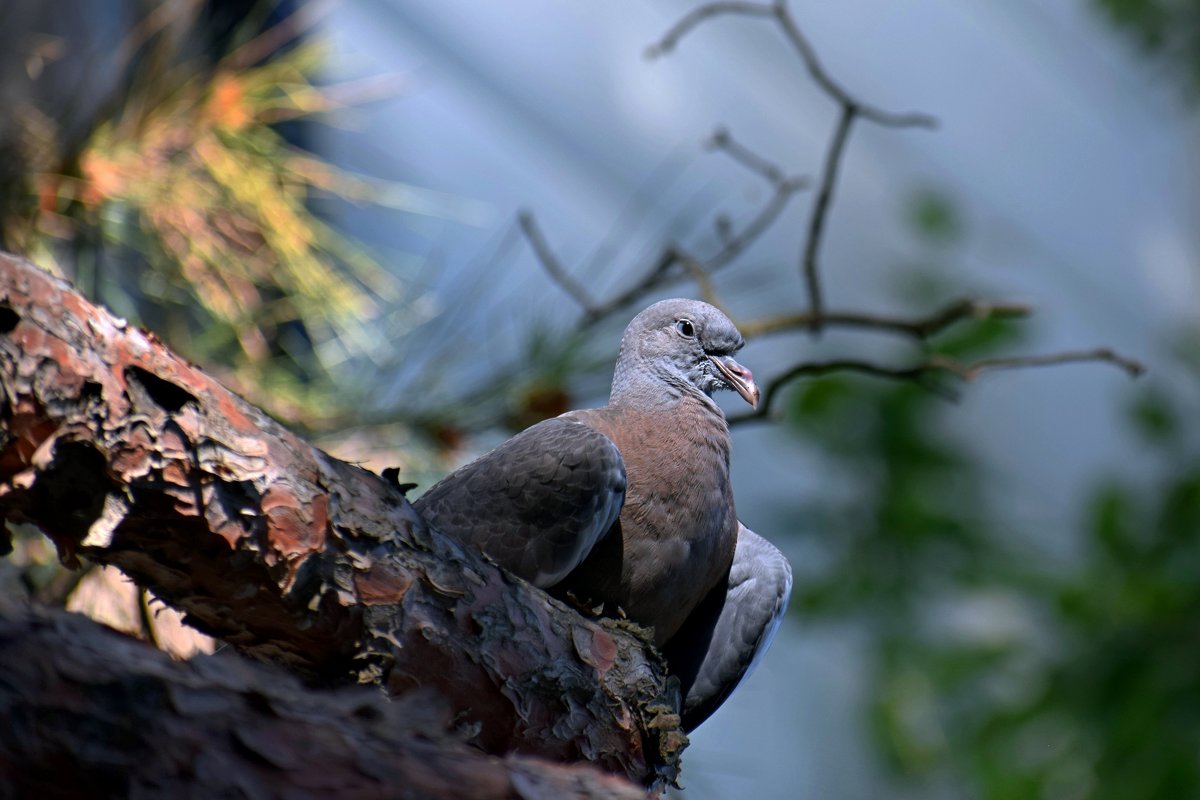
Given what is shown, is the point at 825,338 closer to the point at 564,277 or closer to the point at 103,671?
the point at 564,277

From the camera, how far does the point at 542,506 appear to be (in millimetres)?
1253

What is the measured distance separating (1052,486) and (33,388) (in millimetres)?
4660

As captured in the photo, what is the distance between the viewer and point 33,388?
32.9 inches

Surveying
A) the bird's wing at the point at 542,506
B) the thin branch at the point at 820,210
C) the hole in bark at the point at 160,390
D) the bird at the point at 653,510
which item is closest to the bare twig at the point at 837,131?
the thin branch at the point at 820,210

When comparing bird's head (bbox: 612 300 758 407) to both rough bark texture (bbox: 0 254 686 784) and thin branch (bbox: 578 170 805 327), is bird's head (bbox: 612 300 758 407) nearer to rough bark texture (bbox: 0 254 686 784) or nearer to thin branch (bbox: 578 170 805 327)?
thin branch (bbox: 578 170 805 327)

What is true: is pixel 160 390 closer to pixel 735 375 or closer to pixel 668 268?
pixel 735 375

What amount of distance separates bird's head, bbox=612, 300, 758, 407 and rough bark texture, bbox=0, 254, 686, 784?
1.23 feet

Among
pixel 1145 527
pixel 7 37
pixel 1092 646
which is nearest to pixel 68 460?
pixel 7 37

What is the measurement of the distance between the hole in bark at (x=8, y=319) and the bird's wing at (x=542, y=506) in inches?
18.9

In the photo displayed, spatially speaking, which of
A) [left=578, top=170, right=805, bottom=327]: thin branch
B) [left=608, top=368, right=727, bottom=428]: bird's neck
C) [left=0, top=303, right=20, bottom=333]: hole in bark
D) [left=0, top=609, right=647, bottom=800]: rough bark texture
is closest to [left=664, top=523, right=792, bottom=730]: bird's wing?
→ [left=608, top=368, right=727, bottom=428]: bird's neck

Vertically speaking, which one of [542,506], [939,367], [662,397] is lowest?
[542,506]

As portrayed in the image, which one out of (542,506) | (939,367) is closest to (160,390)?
(542,506)

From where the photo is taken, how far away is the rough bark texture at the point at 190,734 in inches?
26.8

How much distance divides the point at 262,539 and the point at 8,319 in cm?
22
